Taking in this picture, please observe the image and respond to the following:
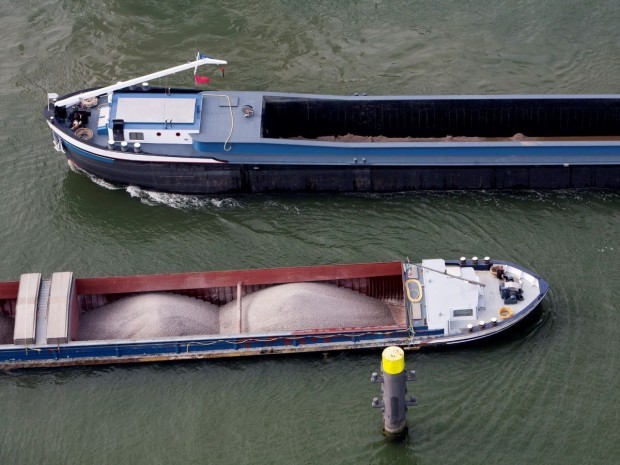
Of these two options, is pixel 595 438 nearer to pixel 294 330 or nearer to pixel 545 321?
pixel 545 321

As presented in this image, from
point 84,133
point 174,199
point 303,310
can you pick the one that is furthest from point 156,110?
point 303,310

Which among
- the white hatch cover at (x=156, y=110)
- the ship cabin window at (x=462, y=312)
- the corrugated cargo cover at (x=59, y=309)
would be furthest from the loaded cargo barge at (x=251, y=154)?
the ship cabin window at (x=462, y=312)

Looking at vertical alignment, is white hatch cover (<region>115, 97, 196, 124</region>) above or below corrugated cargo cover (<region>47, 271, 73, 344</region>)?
above

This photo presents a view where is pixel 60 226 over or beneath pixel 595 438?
over

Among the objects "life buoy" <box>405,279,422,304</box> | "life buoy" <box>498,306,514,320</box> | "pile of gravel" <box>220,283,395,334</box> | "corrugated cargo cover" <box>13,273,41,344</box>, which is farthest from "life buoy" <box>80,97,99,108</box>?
"life buoy" <box>498,306,514,320</box>

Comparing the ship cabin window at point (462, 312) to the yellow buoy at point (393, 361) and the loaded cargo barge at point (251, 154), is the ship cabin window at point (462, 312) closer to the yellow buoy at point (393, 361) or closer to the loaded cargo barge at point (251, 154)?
the yellow buoy at point (393, 361)

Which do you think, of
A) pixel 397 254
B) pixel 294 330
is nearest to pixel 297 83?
pixel 397 254

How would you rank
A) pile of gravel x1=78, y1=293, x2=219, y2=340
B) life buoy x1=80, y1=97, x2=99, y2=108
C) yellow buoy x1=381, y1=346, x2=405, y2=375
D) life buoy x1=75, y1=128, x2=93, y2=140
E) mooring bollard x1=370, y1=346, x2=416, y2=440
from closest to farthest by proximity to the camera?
yellow buoy x1=381, y1=346, x2=405, y2=375
mooring bollard x1=370, y1=346, x2=416, y2=440
pile of gravel x1=78, y1=293, x2=219, y2=340
life buoy x1=75, y1=128, x2=93, y2=140
life buoy x1=80, y1=97, x2=99, y2=108

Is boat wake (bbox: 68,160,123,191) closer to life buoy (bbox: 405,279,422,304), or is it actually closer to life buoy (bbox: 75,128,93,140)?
life buoy (bbox: 75,128,93,140)
